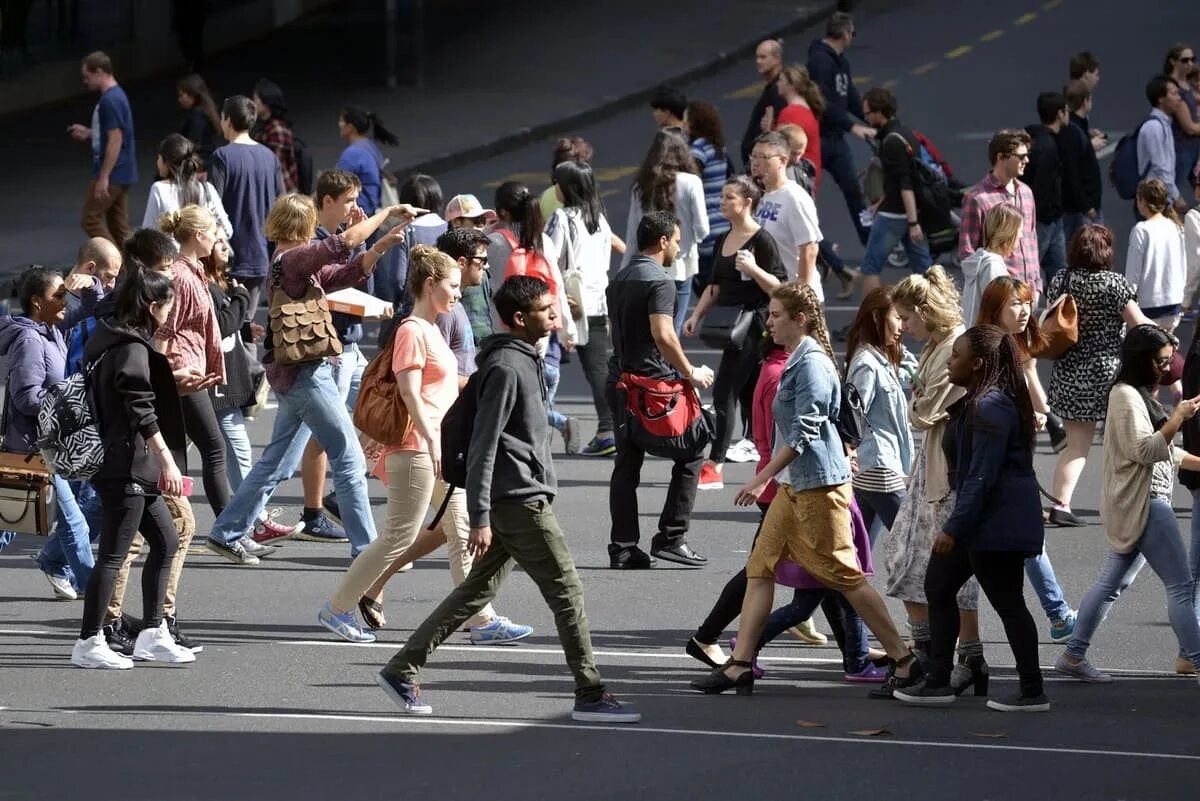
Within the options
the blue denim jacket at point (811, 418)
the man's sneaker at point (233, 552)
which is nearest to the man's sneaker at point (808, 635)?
the blue denim jacket at point (811, 418)

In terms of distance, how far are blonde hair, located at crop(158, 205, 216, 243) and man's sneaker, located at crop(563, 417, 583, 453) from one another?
3873 millimetres

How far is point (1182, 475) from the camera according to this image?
9.64 meters

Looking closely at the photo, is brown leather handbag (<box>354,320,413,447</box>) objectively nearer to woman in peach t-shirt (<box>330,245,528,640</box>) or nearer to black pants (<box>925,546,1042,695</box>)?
woman in peach t-shirt (<box>330,245,528,640</box>)

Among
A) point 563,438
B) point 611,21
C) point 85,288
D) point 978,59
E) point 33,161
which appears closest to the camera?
point 85,288

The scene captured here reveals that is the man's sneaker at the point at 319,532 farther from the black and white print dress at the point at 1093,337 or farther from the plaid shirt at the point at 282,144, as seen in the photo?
the plaid shirt at the point at 282,144

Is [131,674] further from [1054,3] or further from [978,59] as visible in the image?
[1054,3]

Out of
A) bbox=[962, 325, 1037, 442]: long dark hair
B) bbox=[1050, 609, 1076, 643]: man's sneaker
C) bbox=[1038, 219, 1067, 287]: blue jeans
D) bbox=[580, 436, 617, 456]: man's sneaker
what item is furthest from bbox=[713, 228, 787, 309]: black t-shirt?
bbox=[1038, 219, 1067, 287]: blue jeans

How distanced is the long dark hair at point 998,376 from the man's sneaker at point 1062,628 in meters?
1.53

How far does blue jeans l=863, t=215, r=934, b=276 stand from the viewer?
57.2ft

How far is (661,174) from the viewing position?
14609 millimetres

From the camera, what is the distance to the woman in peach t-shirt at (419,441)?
31.3 feet

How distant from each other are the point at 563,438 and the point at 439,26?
19.7m

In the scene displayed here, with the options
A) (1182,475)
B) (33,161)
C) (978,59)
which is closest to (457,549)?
(1182,475)

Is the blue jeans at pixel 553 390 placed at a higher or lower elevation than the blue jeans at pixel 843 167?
lower
